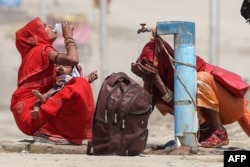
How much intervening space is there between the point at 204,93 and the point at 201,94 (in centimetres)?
3

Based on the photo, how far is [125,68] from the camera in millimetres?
25125

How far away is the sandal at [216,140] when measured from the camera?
7.64 meters

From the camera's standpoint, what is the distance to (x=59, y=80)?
7.60 metres

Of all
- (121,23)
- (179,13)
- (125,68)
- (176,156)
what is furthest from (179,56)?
(179,13)

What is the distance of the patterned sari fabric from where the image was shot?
7492 millimetres

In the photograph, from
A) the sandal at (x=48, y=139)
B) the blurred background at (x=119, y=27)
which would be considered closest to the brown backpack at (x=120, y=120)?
the sandal at (x=48, y=139)

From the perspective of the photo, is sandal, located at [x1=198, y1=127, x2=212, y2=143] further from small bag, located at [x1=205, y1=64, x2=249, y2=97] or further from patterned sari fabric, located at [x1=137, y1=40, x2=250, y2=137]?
small bag, located at [x1=205, y1=64, x2=249, y2=97]

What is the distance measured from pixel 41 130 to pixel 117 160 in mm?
1309

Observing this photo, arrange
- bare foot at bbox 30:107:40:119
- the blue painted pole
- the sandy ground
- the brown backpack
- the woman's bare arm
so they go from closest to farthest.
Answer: the sandy ground < the brown backpack < the woman's bare arm < bare foot at bbox 30:107:40:119 < the blue painted pole

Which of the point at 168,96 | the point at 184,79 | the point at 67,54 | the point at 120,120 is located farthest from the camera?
the point at 168,96

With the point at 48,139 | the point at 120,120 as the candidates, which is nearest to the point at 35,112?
the point at 48,139

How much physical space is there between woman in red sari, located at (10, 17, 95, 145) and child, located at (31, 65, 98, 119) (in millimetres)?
48

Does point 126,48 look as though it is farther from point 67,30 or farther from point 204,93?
point 67,30

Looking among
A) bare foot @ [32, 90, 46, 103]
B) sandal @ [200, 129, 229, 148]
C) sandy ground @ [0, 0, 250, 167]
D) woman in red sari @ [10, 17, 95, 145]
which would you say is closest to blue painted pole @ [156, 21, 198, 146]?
sandal @ [200, 129, 229, 148]
